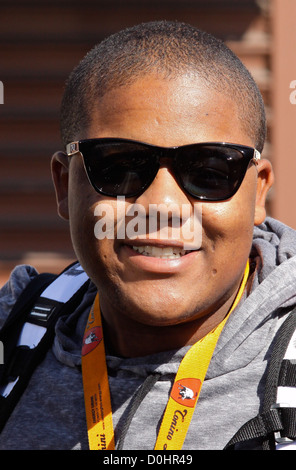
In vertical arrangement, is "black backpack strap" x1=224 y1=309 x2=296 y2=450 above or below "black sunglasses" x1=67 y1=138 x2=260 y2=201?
below

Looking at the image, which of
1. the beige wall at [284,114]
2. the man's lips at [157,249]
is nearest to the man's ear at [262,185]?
the man's lips at [157,249]

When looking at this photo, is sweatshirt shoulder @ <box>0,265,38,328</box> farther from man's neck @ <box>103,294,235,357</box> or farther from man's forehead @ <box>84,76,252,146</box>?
man's forehead @ <box>84,76,252,146</box>

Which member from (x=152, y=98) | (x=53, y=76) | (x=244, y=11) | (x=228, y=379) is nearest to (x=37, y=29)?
(x=53, y=76)

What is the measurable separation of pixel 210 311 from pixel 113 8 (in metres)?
3.87

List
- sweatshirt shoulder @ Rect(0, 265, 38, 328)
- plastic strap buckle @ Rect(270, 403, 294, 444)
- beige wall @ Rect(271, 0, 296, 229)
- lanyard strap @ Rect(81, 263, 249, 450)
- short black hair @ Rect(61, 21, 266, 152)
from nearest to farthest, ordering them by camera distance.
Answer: plastic strap buckle @ Rect(270, 403, 294, 444), lanyard strap @ Rect(81, 263, 249, 450), short black hair @ Rect(61, 21, 266, 152), sweatshirt shoulder @ Rect(0, 265, 38, 328), beige wall @ Rect(271, 0, 296, 229)

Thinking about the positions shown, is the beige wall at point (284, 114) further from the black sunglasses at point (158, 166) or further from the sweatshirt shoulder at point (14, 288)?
the black sunglasses at point (158, 166)

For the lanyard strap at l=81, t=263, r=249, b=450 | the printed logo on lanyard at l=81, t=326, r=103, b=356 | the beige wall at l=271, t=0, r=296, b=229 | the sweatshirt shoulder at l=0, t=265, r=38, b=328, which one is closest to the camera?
the lanyard strap at l=81, t=263, r=249, b=450

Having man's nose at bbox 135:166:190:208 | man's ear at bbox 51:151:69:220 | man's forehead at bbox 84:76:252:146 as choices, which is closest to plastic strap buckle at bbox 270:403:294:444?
man's nose at bbox 135:166:190:208

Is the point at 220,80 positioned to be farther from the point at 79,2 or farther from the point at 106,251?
the point at 79,2

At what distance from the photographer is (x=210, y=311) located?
203 cm

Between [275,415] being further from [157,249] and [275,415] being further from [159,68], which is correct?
[159,68]

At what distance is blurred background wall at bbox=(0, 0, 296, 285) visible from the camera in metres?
5.17

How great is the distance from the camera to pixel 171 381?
1.95m

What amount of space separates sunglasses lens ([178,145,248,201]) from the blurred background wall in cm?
328
